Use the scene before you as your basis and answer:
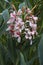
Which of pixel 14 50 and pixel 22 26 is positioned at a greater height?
pixel 22 26

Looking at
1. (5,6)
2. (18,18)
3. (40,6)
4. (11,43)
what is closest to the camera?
(18,18)

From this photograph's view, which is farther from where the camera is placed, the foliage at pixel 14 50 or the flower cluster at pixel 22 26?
the foliage at pixel 14 50

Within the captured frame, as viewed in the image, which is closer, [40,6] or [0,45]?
[0,45]

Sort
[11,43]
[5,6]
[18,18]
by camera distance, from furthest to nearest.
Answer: [5,6]
[11,43]
[18,18]

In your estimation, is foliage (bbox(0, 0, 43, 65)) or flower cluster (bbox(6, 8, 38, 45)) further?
foliage (bbox(0, 0, 43, 65))

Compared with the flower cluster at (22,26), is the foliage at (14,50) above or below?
below

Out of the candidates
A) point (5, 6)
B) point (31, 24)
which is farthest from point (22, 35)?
point (5, 6)

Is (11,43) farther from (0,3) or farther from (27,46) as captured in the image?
(0,3)

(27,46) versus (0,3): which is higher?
(0,3)

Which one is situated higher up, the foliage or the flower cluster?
the flower cluster

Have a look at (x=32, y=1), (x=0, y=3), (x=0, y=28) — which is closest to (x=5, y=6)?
(x=0, y=3)

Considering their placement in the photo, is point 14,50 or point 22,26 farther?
point 14,50
